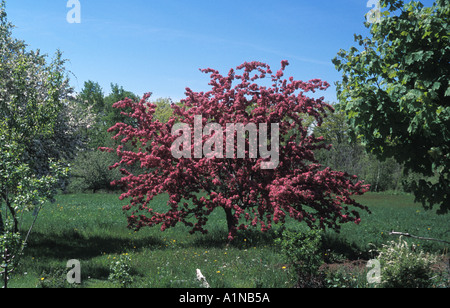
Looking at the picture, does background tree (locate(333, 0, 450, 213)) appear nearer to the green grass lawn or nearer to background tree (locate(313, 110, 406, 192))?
the green grass lawn

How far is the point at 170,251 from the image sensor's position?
34.6 feet

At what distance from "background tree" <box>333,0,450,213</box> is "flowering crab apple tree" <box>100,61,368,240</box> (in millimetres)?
1735

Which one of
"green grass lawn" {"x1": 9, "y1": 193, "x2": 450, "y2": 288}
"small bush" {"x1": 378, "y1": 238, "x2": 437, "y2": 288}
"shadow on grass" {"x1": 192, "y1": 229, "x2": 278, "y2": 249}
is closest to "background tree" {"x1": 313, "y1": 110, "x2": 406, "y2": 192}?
"green grass lawn" {"x1": 9, "y1": 193, "x2": 450, "y2": 288}

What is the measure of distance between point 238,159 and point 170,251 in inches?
124

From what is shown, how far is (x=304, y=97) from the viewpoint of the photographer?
1116 centimetres

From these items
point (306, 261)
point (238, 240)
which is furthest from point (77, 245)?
point (306, 261)

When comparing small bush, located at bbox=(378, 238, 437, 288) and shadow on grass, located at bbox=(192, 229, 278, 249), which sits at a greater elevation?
small bush, located at bbox=(378, 238, 437, 288)

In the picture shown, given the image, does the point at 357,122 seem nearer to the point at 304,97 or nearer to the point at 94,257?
the point at 304,97

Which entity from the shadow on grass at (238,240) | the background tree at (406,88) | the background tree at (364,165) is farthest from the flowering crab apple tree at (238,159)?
the background tree at (364,165)

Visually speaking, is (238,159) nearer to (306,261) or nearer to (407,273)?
(306,261)

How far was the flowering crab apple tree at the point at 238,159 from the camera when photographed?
10.5 meters

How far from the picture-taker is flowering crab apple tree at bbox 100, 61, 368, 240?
34.5ft

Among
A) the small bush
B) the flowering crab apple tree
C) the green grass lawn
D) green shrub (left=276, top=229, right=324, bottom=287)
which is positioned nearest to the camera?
the small bush
